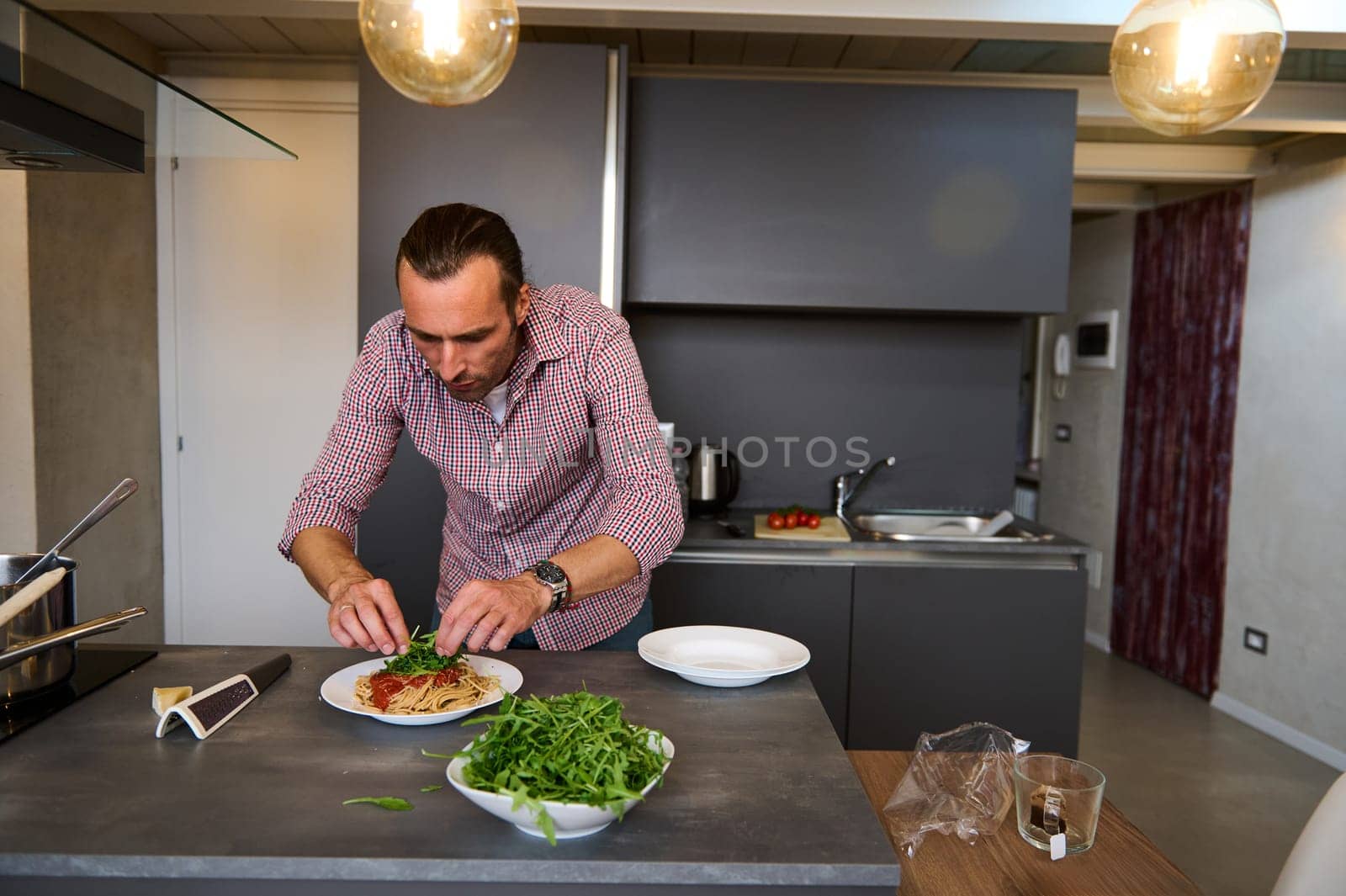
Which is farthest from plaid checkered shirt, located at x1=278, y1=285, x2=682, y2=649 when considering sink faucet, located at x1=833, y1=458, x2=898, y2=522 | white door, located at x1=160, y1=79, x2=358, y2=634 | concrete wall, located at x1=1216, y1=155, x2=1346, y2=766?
concrete wall, located at x1=1216, y1=155, x2=1346, y2=766

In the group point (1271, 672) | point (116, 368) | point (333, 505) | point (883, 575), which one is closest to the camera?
point (333, 505)

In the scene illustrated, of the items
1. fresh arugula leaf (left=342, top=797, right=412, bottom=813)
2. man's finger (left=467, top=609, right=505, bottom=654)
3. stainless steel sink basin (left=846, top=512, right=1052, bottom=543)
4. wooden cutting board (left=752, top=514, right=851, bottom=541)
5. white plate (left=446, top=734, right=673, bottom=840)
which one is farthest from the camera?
stainless steel sink basin (left=846, top=512, right=1052, bottom=543)

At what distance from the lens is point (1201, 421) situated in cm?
444

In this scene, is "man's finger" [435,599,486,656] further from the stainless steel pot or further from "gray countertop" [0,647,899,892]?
the stainless steel pot

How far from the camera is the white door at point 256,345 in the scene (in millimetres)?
3631

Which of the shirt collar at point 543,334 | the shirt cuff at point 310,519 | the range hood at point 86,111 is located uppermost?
the range hood at point 86,111

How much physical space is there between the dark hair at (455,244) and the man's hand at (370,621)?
0.51 meters

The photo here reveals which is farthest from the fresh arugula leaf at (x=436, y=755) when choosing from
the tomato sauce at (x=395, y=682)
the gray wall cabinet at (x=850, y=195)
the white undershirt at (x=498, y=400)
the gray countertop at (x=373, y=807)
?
the gray wall cabinet at (x=850, y=195)

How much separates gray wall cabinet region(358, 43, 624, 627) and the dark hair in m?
1.24

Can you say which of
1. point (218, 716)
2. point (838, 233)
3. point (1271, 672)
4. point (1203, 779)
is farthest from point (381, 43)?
point (1271, 672)

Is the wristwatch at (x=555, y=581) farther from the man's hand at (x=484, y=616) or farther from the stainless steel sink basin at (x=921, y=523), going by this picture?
the stainless steel sink basin at (x=921, y=523)

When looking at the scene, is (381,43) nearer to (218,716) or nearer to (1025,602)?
(218,716)

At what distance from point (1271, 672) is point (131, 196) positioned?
4734 millimetres

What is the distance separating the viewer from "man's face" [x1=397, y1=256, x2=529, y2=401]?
1.57m
